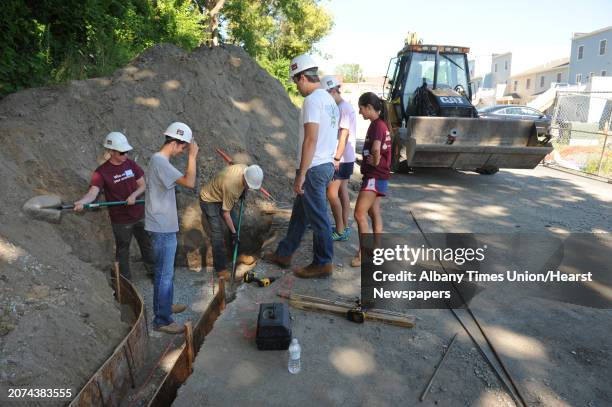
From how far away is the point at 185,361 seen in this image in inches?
112

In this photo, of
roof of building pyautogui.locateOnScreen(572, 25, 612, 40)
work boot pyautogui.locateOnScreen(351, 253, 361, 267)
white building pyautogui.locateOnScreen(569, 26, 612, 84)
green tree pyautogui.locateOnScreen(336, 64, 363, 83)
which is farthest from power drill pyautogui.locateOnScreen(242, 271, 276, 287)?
green tree pyautogui.locateOnScreen(336, 64, 363, 83)

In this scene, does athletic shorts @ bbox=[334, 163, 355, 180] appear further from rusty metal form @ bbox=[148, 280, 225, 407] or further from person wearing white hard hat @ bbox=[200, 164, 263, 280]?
rusty metal form @ bbox=[148, 280, 225, 407]

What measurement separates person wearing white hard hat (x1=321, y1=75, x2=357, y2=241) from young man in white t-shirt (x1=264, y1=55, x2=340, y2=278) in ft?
2.64

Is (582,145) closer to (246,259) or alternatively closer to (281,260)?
(246,259)

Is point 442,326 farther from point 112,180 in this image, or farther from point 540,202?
point 540,202

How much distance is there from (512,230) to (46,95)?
7025 millimetres

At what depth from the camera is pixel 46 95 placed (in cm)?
577

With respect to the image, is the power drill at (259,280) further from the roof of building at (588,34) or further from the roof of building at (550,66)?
the roof of building at (550,66)

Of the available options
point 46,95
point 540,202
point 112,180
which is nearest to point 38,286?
point 112,180

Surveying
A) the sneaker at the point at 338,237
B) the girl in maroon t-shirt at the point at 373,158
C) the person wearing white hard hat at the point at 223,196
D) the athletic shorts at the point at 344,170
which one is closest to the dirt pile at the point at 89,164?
the person wearing white hard hat at the point at 223,196

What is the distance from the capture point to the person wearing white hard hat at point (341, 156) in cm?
492

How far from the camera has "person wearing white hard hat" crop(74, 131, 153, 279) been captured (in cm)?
426

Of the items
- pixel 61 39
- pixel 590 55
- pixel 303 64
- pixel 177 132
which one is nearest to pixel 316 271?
pixel 177 132

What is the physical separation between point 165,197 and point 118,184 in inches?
45.0
